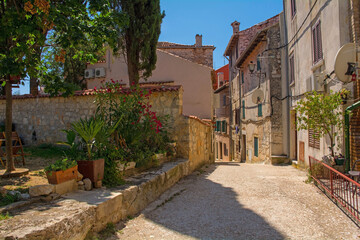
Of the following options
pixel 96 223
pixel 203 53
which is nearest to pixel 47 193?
pixel 96 223

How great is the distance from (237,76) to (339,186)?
58.2 feet

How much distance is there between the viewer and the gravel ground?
396cm

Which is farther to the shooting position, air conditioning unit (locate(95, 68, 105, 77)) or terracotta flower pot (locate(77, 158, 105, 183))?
air conditioning unit (locate(95, 68, 105, 77))

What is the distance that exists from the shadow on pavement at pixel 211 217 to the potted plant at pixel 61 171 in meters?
1.35

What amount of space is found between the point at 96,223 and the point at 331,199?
15.0 feet

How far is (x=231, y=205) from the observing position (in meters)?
5.42

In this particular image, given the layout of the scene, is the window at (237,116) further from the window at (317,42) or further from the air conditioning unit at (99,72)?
the window at (317,42)

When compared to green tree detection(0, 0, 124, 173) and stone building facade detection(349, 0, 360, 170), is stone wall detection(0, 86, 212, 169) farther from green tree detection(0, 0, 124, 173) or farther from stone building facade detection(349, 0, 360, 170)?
stone building facade detection(349, 0, 360, 170)

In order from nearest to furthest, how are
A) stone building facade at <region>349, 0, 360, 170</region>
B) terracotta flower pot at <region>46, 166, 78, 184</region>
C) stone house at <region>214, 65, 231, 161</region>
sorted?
terracotta flower pot at <region>46, 166, 78, 184</region> < stone building facade at <region>349, 0, 360, 170</region> < stone house at <region>214, 65, 231, 161</region>

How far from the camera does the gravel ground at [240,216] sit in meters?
3.96

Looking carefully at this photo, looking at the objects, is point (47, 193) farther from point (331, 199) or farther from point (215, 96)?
point (215, 96)

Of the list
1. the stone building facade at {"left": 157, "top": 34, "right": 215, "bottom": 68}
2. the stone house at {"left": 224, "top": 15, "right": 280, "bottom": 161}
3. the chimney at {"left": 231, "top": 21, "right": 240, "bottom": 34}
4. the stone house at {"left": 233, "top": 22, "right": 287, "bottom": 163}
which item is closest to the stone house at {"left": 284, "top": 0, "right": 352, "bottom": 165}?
the stone house at {"left": 233, "top": 22, "right": 287, "bottom": 163}

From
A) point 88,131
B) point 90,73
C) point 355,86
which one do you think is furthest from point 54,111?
point 355,86

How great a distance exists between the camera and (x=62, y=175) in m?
3.92
